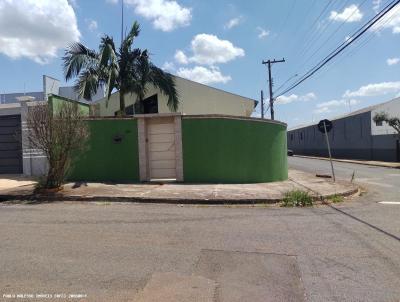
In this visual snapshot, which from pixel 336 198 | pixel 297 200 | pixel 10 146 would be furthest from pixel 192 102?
pixel 297 200

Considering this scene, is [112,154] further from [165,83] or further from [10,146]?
[165,83]

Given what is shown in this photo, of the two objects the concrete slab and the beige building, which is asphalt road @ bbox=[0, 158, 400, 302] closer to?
the concrete slab

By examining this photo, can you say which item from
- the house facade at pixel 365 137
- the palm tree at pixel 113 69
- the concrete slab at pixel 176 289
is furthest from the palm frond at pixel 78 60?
the house facade at pixel 365 137

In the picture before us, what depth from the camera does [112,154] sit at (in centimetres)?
1481

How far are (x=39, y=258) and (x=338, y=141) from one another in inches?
1860

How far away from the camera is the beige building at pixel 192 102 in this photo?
22.3 m

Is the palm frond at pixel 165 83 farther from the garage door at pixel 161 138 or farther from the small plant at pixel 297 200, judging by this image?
the small plant at pixel 297 200

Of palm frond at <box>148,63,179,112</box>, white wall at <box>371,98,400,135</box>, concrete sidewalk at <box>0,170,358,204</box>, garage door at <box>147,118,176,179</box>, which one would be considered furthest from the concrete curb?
white wall at <box>371,98,400,135</box>

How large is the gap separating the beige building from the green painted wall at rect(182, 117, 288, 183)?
7.25 meters

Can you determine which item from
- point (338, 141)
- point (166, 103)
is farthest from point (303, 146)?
point (166, 103)

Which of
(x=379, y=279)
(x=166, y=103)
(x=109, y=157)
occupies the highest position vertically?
(x=166, y=103)

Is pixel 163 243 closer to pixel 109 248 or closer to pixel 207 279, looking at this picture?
pixel 109 248

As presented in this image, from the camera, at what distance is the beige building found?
22.3 meters

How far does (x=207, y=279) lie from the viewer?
500 centimetres
